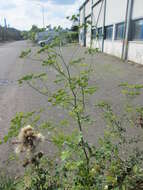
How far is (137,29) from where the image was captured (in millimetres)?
9273

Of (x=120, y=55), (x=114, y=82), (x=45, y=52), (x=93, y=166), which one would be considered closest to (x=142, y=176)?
(x=93, y=166)

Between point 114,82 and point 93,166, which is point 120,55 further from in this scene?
point 93,166

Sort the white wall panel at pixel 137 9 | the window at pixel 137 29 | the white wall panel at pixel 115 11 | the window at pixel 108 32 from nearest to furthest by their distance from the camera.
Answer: the white wall panel at pixel 137 9, the window at pixel 137 29, the white wall panel at pixel 115 11, the window at pixel 108 32

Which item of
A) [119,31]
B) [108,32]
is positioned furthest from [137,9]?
[108,32]

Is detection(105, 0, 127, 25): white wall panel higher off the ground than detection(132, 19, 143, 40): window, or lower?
higher

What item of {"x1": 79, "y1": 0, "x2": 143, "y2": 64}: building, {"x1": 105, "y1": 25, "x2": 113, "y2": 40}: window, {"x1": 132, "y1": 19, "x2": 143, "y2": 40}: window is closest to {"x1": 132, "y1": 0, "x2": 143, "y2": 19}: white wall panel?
{"x1": 79, "y1": 0, "x2": 143, "y2": 64}: building

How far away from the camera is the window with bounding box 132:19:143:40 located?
884 centimetres

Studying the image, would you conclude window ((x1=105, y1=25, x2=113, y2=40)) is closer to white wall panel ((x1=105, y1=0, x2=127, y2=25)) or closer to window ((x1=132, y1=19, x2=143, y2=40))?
white wall panel ((x1=105, y1=0, x2=127, y2=25))

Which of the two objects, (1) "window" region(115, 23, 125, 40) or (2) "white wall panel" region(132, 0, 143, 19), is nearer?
(2) "white wall panel" region(132, 0, 143, 19)

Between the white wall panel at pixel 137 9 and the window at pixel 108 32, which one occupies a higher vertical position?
the white wall panel at pixel 137 9

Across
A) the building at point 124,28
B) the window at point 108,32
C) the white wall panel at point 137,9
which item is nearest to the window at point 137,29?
the building at point 124,28

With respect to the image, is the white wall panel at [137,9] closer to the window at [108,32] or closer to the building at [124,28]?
the building at [124,28]

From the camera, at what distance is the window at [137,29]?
29.0 feet

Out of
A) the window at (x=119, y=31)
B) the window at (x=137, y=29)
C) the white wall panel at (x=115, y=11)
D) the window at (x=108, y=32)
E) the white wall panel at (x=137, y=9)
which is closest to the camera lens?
the white wall panel at (x=137, y=9)
